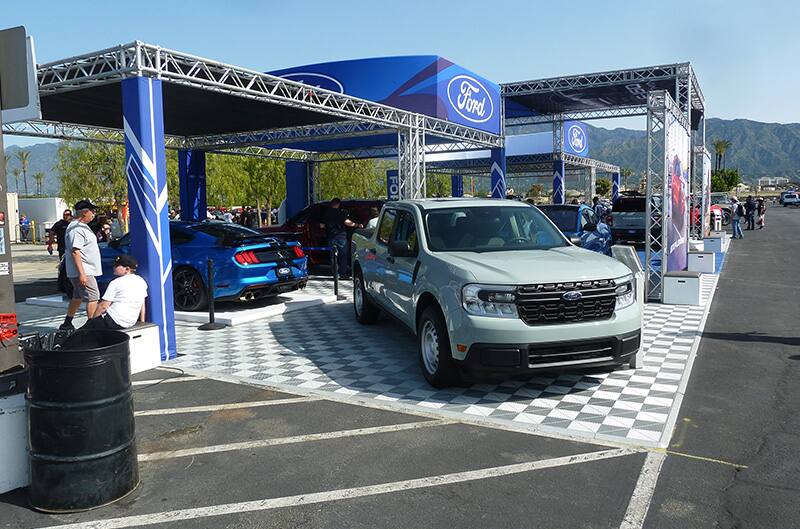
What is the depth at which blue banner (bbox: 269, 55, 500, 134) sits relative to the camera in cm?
1727

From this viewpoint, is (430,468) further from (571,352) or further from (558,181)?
(558,181)

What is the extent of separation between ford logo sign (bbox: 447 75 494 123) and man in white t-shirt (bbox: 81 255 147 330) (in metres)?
12.3

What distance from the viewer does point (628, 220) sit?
65.6 ft

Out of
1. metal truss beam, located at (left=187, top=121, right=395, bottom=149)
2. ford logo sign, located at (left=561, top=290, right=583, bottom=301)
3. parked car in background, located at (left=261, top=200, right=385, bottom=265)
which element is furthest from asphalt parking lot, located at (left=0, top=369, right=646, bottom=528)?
metal truss beam, located at (left=187, top=121, right=395, bottom=149)

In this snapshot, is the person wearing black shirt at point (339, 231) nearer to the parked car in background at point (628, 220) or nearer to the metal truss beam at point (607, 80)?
the parked car in background at point (628, 220)

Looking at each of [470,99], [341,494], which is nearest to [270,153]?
[470,99]

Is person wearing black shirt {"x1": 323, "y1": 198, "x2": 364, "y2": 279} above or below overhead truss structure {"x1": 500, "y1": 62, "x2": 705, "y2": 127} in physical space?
below

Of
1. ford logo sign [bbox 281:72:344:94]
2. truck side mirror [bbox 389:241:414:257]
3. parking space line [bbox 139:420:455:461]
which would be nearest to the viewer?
parking space line [bbox 139:420:455:461]

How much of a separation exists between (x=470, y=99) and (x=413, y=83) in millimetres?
2244

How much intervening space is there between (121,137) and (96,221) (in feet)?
12.0

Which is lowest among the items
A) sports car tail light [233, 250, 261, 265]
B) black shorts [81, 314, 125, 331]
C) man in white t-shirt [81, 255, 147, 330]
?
black shorts [81, 314, 125, 331]

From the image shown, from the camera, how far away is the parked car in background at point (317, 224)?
49.3 ft

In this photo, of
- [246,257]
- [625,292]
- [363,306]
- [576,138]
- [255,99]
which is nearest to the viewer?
[625,292]

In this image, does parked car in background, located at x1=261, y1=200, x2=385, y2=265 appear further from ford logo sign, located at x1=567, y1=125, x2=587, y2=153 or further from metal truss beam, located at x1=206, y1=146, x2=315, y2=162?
ford logo sign, located at x1=567, y1=125, x2=587, y2=153
